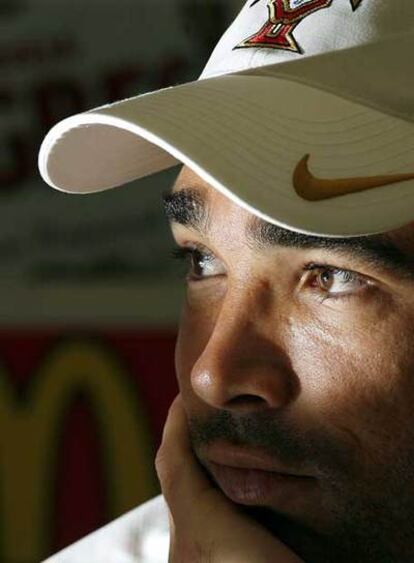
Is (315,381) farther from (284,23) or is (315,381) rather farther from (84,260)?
(84,260)

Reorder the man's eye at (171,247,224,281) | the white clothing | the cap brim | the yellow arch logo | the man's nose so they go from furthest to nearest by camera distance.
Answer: the yellow arch logo → the white clothing → the man's eye at (171,247,224,281) → the man's nose → the cap brim

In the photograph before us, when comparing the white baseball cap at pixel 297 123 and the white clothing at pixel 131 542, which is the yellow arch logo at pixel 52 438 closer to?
the white clothing at pixel 131 542

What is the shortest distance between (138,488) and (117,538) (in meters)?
1.10

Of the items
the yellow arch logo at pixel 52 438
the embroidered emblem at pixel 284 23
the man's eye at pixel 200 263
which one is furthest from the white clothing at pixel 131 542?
the yellow arch logo at pixel 52 438

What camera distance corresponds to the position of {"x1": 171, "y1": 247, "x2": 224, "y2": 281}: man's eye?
1235 mm

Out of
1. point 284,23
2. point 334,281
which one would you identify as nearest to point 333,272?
point 334,281

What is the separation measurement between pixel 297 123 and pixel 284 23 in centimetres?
17

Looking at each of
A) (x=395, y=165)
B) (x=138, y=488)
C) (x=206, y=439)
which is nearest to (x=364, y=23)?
(x=395, y=165)

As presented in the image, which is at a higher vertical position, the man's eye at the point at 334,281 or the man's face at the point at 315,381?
the man's eye at the point at 334,281

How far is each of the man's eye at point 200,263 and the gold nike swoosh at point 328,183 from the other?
23cm

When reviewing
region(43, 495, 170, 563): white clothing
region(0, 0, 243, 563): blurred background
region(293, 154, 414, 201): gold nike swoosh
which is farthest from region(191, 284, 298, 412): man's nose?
region(0, 0, 243, 563): blurred background

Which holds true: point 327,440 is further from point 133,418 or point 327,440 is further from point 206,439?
point 133,418

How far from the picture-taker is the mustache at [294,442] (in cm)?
111

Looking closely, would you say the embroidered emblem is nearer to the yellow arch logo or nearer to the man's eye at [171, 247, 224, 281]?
the man's eye at [171, 247, 224, 281]
